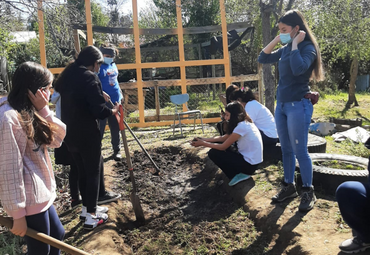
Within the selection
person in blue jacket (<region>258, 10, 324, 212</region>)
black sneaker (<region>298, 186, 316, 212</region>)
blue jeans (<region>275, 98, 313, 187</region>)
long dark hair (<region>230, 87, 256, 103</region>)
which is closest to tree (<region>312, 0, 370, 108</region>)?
long dark hair (<region>230, 87, 256, 103</region>)

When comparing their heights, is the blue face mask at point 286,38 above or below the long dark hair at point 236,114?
above

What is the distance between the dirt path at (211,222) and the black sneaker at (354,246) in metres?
0.13

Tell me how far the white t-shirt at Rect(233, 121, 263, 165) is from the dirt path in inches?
13.4

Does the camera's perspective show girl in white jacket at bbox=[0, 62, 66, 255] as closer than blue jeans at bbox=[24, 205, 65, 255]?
Yes

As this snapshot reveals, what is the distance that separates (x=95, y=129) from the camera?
3.13 metres

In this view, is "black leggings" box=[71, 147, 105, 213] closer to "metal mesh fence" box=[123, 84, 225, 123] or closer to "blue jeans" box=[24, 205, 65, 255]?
"blue jeans" box=[24, 205, 65, 255]

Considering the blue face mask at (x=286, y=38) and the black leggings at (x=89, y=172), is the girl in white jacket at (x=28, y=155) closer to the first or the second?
the black leggings at (x=89, y=172)

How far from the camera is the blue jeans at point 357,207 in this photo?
7.29ft

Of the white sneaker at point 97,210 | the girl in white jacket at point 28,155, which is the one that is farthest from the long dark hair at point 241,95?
the girl in white jacket at point 28,155

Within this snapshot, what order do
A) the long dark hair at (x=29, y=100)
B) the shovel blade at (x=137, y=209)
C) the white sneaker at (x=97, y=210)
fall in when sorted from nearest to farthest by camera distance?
the long dark hair at (x=29, y=100) < the white sneaker at (x=97, y=210) < the shovel blade at (x=137, y=209)

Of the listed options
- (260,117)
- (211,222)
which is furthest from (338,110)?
(211,222)

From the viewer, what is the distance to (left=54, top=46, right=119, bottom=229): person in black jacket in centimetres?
300

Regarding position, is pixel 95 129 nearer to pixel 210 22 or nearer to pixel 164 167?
pixel 164 167

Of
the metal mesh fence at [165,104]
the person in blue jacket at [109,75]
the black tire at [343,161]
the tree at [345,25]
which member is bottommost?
the black tire at [343,161]
